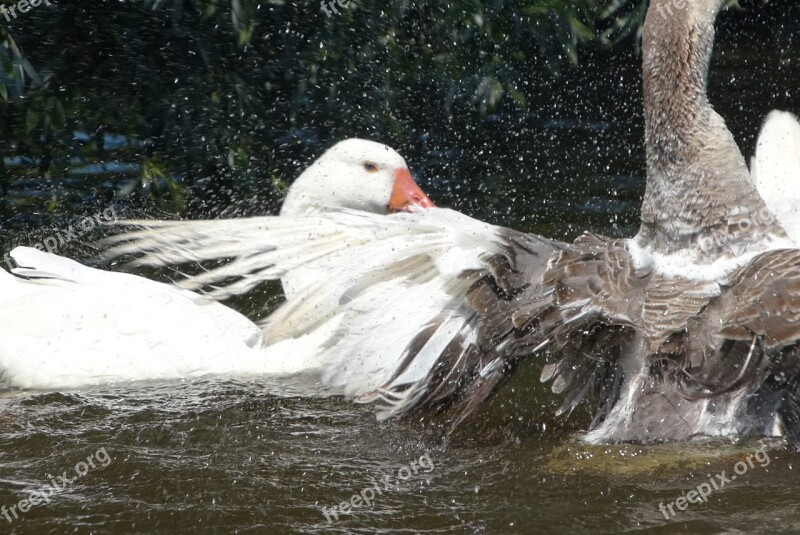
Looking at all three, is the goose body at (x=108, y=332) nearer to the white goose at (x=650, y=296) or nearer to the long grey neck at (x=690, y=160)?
the white goose at (x=650, y=296)

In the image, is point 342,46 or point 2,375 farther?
point 342,46

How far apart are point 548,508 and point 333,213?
1448mm

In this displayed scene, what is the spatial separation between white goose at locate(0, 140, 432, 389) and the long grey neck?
136cm

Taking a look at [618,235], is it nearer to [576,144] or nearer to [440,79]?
[440,79]

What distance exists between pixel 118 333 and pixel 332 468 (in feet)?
4.56

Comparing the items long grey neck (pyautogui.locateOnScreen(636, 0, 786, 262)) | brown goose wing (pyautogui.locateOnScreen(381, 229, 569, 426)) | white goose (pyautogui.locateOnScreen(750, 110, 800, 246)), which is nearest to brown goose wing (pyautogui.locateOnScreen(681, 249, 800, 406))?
long grey neck (pyautogui.locateOnScreen(636, 0, 786, 262))

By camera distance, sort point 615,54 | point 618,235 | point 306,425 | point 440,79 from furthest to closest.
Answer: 1. point 615,54
2. point 440,79
3. point 618,235
4. point 306,425

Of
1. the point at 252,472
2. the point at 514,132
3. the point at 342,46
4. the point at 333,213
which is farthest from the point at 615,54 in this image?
the point at 252,472

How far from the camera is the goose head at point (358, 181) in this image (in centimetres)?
543

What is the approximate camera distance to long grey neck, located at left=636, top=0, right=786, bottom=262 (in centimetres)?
376

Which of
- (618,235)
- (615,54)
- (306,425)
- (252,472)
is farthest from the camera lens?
(615,54)

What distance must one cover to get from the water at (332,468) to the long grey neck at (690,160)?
707 millimetres

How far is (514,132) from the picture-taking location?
27.7 ft

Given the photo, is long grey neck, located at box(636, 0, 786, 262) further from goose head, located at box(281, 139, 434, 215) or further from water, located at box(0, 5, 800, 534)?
goose head, located at box(281, 139, 434, 215)
